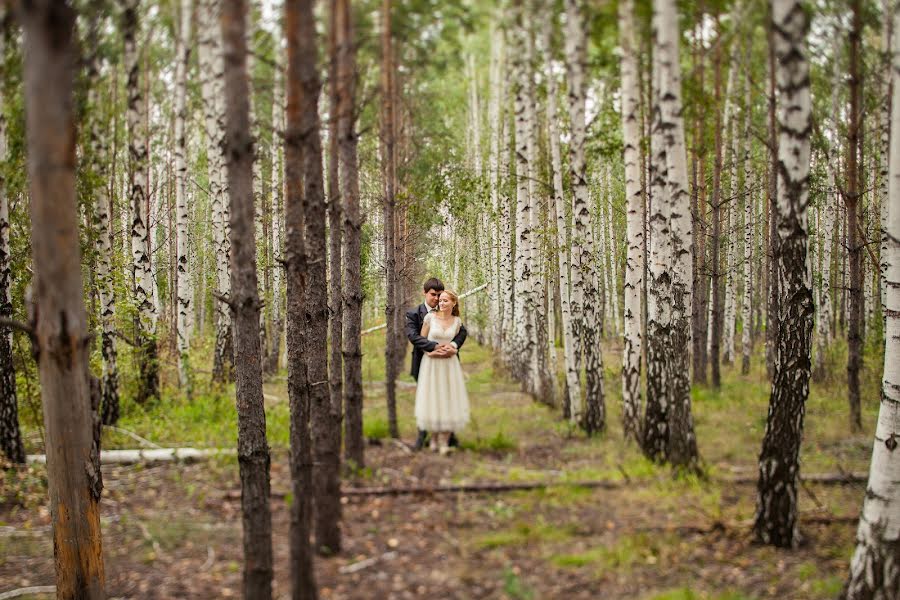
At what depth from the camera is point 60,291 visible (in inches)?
112

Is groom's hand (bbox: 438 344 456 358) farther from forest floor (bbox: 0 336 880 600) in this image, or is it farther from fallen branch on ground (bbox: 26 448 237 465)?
fallen branch on ground (bbox: 26 448 237 465)

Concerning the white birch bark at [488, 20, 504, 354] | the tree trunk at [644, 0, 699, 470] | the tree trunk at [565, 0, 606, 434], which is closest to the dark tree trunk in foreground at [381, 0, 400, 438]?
the tree trunk at [565, 0, 606, 434]

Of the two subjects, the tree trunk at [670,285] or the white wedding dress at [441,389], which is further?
the white wedding dress at [441,389]

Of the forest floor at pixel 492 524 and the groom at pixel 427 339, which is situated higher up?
the groom at pixel 427 339

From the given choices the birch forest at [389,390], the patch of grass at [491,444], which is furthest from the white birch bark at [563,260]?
the patch of grass at [491,444]

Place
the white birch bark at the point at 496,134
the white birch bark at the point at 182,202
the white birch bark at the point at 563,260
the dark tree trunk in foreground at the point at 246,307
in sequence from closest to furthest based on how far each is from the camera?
the dark tree trunk in foreground at the point at 246,307 → the white birch bark at the point at 563,260 → the white birch bark at the point at 182,202 → the white birch bark at the point at 496,134

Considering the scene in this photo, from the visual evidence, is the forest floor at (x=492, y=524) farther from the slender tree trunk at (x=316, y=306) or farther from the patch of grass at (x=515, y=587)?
the slender tree trunk at (x=316, y=306)

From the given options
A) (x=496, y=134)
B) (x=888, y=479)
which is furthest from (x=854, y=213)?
(x=496, y=134)

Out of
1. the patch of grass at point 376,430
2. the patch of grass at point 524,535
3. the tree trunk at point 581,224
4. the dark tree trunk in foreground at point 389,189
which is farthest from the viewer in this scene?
the patch of grass at point 376,430

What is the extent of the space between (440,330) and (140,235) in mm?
5223

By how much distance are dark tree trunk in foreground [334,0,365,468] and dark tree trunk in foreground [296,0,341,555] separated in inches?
24.8

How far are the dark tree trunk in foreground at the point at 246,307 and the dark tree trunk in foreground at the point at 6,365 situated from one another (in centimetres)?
455

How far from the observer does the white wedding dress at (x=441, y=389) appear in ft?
27.2

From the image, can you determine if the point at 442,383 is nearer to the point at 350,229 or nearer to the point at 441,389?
the point at 441,389
